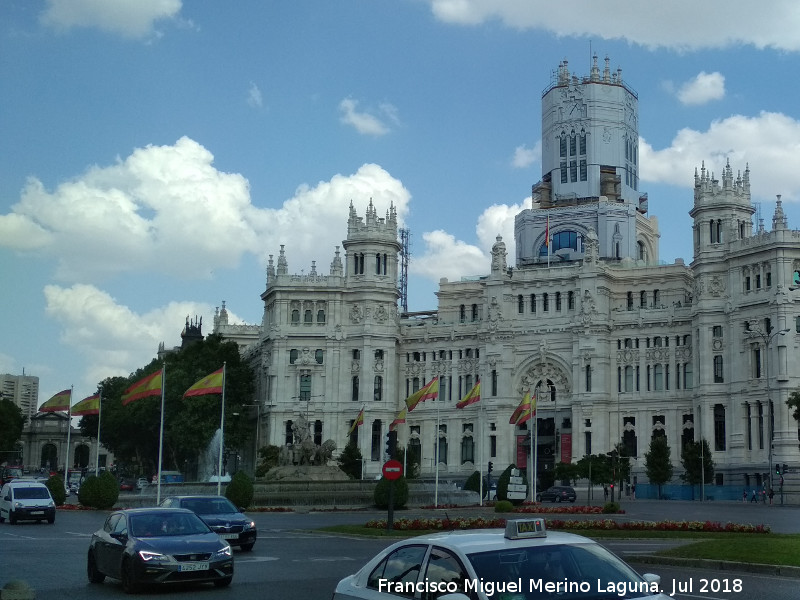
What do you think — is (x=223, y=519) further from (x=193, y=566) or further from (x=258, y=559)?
(x=193, y=566)

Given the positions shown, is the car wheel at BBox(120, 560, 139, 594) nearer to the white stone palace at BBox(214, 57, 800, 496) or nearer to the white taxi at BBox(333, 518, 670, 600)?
the white taxi at BBox(333, 518, 670, 600)

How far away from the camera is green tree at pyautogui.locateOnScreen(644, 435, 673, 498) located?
89.7 m

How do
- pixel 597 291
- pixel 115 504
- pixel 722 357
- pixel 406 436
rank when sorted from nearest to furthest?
pixel 115 504 < pixel 722 357 < pixel 597 291 < pixel 406 436

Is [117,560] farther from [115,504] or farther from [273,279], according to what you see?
[273,279]

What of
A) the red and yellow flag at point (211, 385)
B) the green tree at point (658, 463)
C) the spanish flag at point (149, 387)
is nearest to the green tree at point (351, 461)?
the green tree at point (658, 463)

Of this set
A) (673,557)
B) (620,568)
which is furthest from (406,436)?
(620,568)

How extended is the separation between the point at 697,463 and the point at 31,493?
59.6 metres

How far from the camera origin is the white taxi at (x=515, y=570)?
10508 millimetres

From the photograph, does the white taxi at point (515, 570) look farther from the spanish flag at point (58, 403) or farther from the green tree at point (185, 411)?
the green tree at point (185, 411)

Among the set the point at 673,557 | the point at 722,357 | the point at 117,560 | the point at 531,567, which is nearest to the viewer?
the point at 531,567

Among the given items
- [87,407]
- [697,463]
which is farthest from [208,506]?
[697,463]

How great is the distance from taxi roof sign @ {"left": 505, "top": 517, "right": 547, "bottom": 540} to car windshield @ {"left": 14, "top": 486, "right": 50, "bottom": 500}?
37525mm

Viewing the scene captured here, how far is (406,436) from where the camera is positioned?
367 feet

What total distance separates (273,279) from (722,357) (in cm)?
4657
